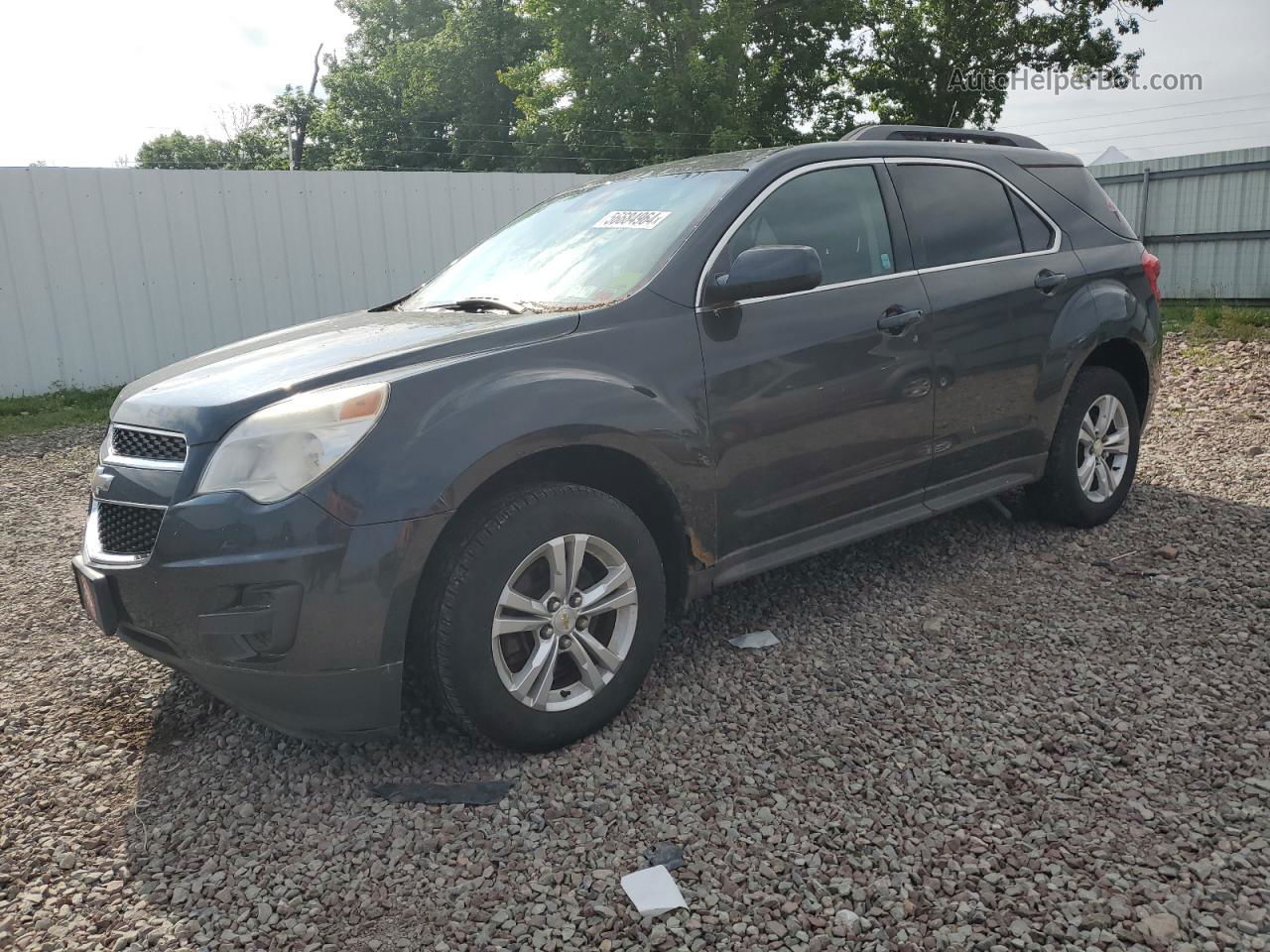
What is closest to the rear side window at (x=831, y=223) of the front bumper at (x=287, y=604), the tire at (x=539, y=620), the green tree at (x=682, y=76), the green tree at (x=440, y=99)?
the tire at (x=539, y=620)

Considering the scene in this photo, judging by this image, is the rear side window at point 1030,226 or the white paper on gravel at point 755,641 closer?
the white paper on gravel at point 755,641

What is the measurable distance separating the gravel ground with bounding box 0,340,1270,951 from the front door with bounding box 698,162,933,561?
0.55 metres

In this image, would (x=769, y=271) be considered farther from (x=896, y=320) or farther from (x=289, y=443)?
(x=289, y=443)

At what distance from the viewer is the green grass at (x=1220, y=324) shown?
10336mm

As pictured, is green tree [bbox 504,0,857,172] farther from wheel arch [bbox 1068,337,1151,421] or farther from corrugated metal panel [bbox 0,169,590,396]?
wheel arch [bbox 1068,337,1151,421]

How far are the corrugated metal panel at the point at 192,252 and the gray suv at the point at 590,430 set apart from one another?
25.5 feet

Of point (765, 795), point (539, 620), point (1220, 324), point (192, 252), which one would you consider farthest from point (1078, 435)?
point (192, 252)

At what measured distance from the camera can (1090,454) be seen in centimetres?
476

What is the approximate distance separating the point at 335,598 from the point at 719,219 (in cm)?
181

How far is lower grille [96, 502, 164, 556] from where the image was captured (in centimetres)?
271

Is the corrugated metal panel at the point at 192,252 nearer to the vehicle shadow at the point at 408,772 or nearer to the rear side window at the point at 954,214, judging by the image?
the vehicle shadow at the point at 408,772

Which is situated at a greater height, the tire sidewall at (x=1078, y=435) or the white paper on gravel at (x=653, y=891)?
the tire sidewall at (x=1078, y=435)

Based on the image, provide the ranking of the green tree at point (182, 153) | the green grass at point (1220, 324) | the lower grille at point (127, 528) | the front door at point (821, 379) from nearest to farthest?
the lower grille at point (127, 528) → the front door at point (821, 379) → the green grass at point (1220, 324) → the green tree at point (182, 153)

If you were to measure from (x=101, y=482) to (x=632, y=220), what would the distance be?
6.45 ft
